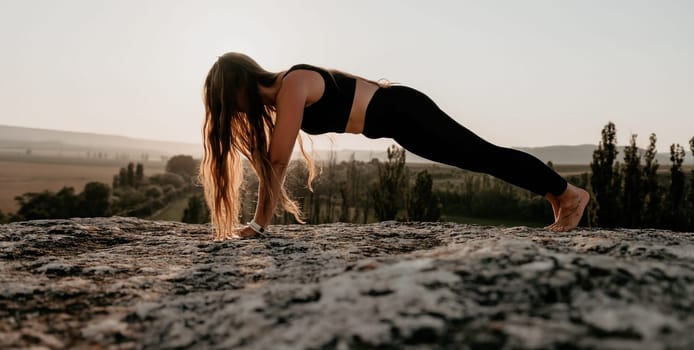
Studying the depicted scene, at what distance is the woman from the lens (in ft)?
10.2

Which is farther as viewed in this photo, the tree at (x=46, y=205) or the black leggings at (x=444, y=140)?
the tree at (x=46, y=205)

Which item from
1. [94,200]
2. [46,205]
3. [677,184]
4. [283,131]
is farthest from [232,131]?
[94,200]

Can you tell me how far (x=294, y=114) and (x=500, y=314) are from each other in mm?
2308

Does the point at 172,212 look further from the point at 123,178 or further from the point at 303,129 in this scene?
the point at 303,129

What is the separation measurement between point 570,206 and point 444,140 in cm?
102

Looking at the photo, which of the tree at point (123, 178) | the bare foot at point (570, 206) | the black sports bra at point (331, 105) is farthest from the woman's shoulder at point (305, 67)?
the tree at point (123, 178)

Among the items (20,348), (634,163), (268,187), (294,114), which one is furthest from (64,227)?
(634,163)

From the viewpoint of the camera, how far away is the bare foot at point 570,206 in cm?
332

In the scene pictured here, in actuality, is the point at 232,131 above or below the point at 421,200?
above

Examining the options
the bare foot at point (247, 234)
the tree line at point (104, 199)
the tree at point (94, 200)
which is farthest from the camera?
the tree at point (94, 200)

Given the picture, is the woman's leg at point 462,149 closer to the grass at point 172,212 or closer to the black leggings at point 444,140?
the black leggings at point 444,140

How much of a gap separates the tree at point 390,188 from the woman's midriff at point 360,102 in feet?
65.7

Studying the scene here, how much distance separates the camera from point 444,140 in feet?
11.3

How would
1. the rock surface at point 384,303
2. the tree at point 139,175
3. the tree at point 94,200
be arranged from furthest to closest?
the tree at point 139,175 → the tree at point 94,200 → the rock surface at point 384,303
